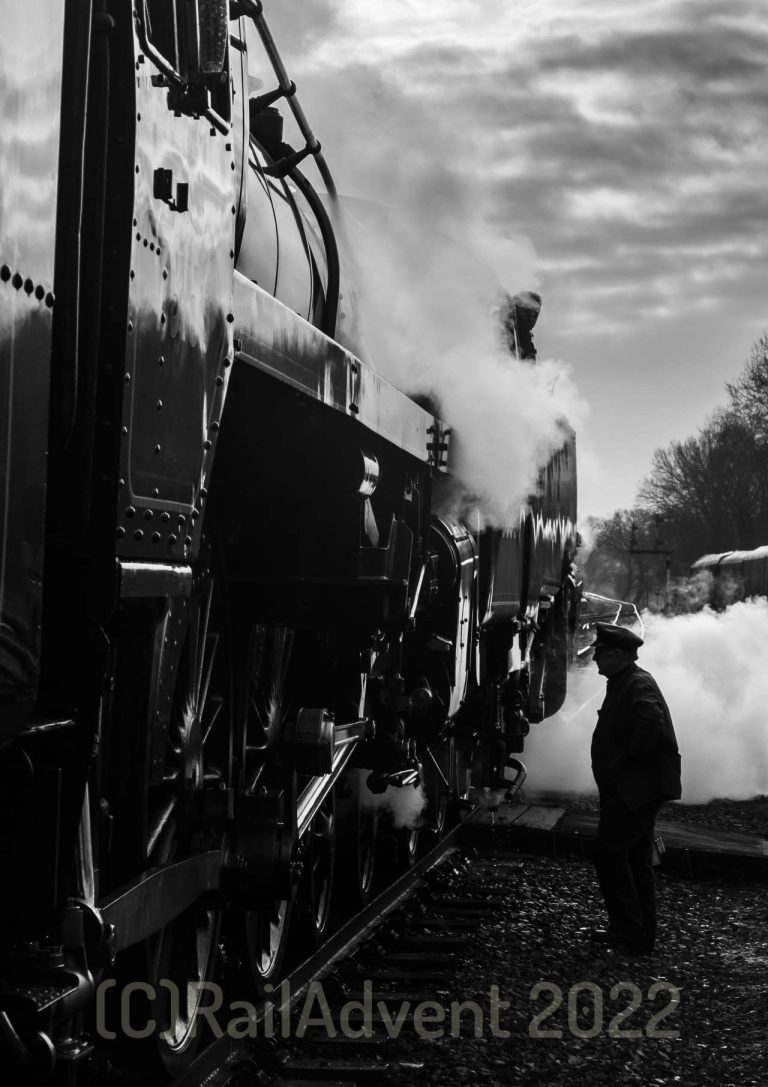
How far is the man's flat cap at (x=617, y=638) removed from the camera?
7.07 m

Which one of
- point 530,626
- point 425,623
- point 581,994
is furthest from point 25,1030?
point 530,626

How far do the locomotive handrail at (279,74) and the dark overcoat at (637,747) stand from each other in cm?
296

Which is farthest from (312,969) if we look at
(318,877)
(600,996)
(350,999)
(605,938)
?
(605,938)

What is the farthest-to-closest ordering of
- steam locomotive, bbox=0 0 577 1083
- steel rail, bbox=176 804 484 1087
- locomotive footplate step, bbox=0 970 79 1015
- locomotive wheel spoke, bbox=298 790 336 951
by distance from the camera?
locomotive wheel spoke, bbox=298 790 336 951, steel rail, bbox=176 804 484 1087, locomotive footplate step, bbox=0 970 79 1015, steam locomotive, bbox=0 0 577 1083

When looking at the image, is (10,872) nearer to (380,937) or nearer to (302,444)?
(302,444)

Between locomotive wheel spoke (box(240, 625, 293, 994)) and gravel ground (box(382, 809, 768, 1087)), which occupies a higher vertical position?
locomotive wheel spoke (box(240, 625, 293, 994))

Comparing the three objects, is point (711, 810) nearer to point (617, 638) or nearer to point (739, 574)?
point (617, 638)

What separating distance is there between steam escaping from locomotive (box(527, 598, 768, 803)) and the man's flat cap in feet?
17.0

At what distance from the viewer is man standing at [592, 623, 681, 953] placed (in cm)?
659

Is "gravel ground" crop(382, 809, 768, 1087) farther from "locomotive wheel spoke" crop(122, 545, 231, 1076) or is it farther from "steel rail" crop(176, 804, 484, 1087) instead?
"locomotive wheel spoke" crop(122, 545, 231, 1076)

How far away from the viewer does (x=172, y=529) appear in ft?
9.48

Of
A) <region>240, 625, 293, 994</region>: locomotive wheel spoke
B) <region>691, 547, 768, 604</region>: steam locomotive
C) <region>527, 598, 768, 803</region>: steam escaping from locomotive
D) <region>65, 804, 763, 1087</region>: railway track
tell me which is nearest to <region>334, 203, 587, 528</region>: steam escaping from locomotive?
<region>240, 625, 293, 994</region>: locomotive wheel spoke

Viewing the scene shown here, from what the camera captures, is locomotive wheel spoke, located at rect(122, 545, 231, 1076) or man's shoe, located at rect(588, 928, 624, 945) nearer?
locomotive wheel spoke, located at rect(122, 545, 231, 1076)

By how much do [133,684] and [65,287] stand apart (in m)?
0.97
